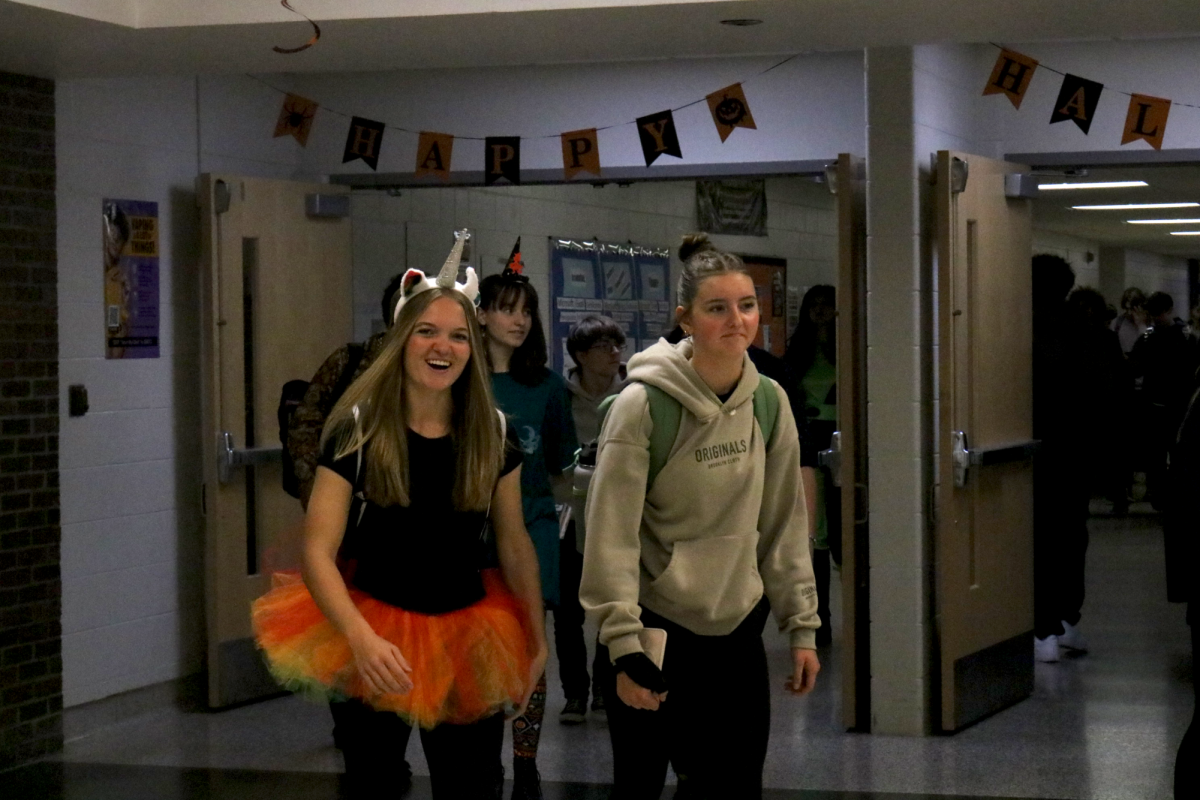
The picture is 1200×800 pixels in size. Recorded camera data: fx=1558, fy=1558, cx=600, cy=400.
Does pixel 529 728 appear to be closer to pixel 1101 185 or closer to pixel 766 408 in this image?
pixel 766 408

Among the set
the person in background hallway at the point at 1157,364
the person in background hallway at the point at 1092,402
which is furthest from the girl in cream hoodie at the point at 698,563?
the person in background hallway at the point at 1157,364

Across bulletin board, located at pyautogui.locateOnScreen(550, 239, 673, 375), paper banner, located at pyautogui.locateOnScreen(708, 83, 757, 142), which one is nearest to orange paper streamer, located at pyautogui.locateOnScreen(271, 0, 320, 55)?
paper banner, located at pyautogui.locateOnScreen(708, 83, 757, 142)

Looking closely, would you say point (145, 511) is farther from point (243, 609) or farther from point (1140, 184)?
point (1140, 184)

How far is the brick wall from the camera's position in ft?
16.9

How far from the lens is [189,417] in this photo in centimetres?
612

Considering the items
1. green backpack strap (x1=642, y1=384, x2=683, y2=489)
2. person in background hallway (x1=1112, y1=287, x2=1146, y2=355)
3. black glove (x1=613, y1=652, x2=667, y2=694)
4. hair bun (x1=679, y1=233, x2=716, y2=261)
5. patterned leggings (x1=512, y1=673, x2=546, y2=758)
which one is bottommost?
patterned leggings (x1=512, y1=673, x2=546, y2=758)

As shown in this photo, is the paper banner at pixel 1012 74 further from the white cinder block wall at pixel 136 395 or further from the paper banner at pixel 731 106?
the white cinder block wall at pixel 136 395

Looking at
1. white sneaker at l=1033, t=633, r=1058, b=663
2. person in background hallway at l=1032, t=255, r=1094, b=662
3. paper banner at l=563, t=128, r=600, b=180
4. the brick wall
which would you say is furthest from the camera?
white sneaker at l=1033, t=633, r=1058, b=663

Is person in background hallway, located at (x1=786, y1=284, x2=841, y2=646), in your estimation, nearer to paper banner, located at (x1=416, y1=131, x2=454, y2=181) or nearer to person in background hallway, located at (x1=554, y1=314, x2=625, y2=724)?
person in background hallway, located at (x1=554, y1=314, x2=625, y2=724)

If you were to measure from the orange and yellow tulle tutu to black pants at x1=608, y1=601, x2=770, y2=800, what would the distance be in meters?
0.24

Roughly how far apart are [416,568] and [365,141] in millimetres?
3556

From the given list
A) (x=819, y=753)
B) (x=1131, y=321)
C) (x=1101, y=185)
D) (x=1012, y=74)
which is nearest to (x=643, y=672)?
(x=819, y=753)

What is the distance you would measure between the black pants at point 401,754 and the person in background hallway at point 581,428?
2.43m

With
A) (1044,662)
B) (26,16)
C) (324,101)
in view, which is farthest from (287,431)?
(1044,662)
